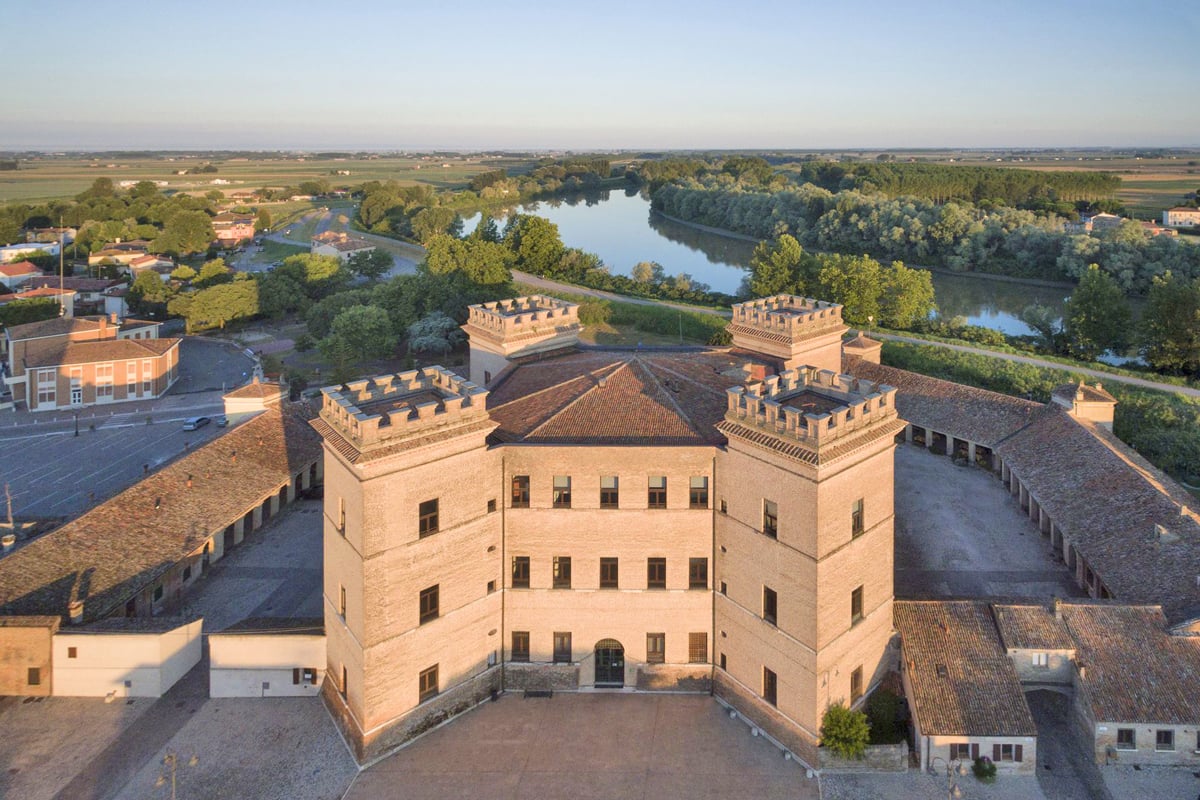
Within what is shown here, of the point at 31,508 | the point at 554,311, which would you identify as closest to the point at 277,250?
the point at 31,508

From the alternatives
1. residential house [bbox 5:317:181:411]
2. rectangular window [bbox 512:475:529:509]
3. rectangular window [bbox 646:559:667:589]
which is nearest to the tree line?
rectangular window [bbox 646:559:667:589]

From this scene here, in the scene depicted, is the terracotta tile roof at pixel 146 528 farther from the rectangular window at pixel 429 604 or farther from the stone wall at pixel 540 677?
the stone wall at pixel 540 677

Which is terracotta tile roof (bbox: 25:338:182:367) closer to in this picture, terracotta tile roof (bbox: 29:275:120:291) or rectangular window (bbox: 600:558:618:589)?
terracotta tile roof (bbox: 29:275:120:291)

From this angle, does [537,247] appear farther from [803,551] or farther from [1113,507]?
[803,551]

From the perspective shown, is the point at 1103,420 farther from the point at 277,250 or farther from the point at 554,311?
the point at 277,250

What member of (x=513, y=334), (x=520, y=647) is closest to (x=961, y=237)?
(x=513, y=334)

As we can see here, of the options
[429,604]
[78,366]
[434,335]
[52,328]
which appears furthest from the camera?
[434,335]
